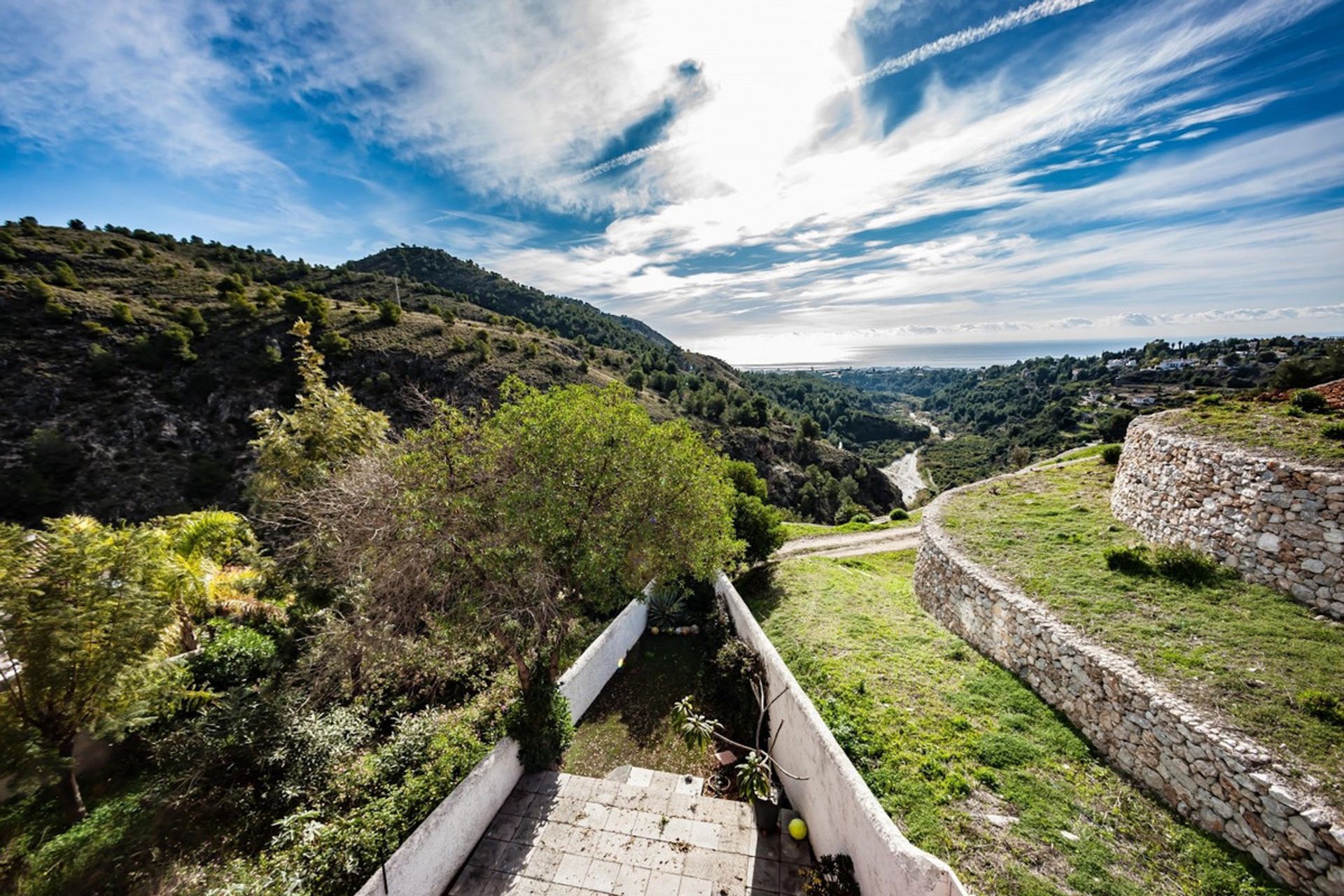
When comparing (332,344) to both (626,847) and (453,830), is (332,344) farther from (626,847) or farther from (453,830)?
(626,847)

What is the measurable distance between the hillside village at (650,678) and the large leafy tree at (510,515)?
8cm

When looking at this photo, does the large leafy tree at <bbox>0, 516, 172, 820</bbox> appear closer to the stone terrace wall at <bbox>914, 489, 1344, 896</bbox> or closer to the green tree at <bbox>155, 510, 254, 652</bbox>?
the green tree at <bbox>155, 510, 254, 652</bbox>

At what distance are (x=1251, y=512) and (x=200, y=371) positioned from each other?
Result: 2022 inches

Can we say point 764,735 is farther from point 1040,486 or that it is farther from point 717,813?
point 1040,486

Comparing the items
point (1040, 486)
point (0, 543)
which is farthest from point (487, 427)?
point (1040, 486)

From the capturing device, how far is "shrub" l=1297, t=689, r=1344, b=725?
582cm

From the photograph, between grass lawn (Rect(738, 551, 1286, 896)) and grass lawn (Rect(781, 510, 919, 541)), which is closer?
grass lawn (Rect(738, 551, 1286, 896))

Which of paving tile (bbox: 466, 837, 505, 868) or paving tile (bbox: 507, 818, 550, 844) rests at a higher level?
paving tile (bbox: 466, 837, 505, 868)

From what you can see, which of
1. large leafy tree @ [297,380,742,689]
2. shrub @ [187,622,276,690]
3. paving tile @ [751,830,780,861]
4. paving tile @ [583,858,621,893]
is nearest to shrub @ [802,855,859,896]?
paving tile @ [751,830,780,861]

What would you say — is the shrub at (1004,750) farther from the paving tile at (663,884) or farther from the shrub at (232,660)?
the shrub at (232,660)

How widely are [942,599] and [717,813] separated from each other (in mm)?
8349

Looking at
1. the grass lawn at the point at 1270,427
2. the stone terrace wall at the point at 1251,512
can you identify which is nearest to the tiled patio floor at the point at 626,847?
the stone terrace wall at the point at 1251,512

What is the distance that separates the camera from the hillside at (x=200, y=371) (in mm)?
26239

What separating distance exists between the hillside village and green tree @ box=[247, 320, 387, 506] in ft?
0.42
